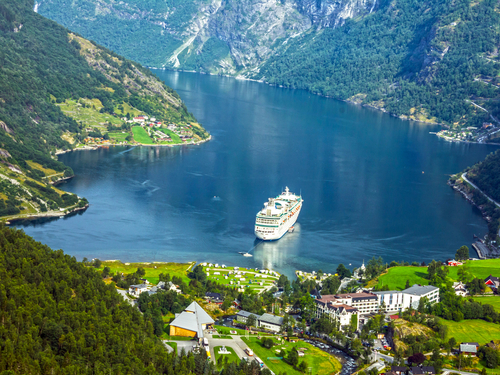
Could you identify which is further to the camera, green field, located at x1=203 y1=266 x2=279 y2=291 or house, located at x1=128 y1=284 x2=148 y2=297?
green field, located at x1=203 y1=266 x2=279 y2=291

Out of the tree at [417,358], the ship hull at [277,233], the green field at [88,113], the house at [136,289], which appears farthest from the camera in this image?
the green field at [88,113]

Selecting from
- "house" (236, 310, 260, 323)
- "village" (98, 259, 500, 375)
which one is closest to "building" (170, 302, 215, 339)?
"village" (98, 259, 500, 375)

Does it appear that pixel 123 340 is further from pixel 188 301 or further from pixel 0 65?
pixel 0 65

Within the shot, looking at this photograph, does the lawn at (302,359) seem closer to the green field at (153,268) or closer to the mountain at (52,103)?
the green field at (153,268)

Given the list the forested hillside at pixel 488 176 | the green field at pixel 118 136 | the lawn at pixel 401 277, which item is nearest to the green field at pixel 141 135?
the green field at pixel 118 136

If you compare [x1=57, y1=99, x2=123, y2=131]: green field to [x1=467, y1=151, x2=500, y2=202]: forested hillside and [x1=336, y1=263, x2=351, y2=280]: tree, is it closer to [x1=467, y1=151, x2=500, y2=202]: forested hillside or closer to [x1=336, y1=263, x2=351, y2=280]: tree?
[x1=467, y1=151, x2=500, y2=202]: forested hillside

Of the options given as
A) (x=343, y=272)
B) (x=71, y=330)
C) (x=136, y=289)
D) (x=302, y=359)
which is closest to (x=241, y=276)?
(x=343, y=272)

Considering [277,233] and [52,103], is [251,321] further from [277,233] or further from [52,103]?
[52,103]
